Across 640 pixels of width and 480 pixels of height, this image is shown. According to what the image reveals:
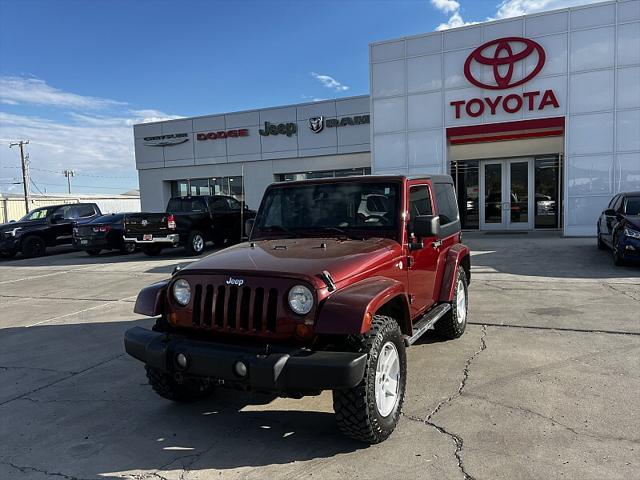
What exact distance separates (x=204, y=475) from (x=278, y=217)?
2477 mm

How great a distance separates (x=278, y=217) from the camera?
4852 mm

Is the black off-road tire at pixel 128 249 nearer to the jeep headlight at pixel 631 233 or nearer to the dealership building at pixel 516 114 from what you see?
the dealership building at pixel 516 114

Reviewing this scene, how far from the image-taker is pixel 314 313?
3119mm

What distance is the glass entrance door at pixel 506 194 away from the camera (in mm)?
19266

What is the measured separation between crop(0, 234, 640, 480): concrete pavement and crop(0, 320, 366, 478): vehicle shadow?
0.01m

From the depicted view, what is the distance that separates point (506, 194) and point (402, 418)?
1750 centimetres

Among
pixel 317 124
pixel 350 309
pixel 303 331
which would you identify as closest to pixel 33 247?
pixel 317 124

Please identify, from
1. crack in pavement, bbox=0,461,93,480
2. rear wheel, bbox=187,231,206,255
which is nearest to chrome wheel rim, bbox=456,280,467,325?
crack in pavement, bbox=0,461,93,480

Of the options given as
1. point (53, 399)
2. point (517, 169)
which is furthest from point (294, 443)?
point (517, 169)

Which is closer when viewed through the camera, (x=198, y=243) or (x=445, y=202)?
(x=445, y=202)

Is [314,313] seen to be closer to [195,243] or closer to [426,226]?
[426,226]

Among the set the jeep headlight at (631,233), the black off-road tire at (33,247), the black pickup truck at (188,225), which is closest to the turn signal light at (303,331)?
the jeep headlight at (631,233)

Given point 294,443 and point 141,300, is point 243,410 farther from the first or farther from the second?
point 141,300

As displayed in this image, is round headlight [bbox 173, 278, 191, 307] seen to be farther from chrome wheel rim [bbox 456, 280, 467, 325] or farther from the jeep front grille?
chrome wheel rim [bbox 456, 280, 467, 325]
